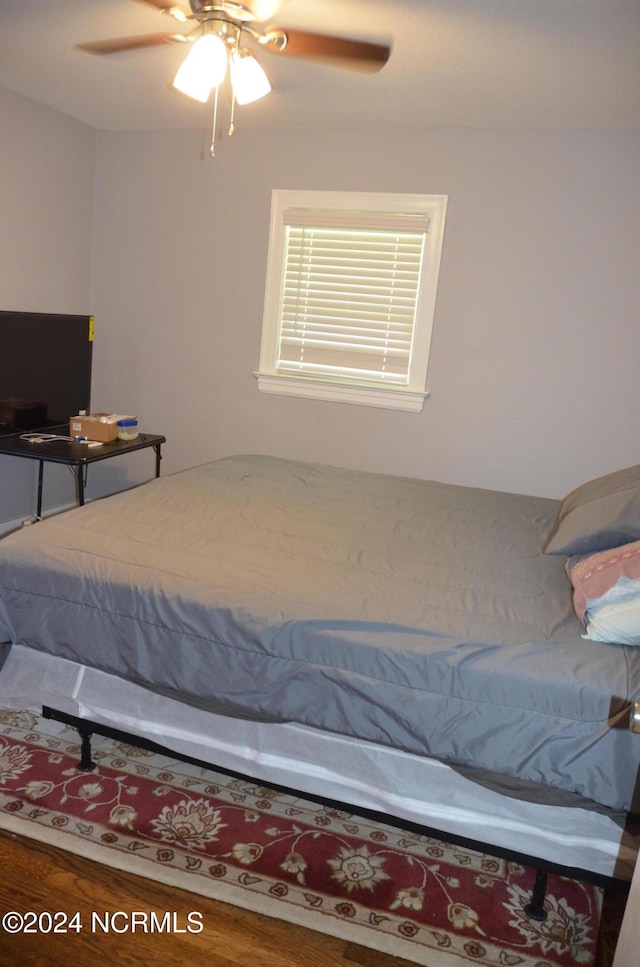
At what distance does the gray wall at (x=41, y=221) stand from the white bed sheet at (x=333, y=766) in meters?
2.35

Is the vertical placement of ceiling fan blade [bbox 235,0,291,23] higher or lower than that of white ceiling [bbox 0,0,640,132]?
lower

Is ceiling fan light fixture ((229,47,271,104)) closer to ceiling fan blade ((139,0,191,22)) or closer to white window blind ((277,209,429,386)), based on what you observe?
ceiling fan blade ((139,0,191,22))

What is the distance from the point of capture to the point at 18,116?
3562mm

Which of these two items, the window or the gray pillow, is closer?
the gray pillow

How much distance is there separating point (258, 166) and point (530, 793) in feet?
11.7

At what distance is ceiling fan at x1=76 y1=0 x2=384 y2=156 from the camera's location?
7.13 feet

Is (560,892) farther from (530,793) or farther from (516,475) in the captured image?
(516,475)

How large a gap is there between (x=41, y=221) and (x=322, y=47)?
2.19 meters

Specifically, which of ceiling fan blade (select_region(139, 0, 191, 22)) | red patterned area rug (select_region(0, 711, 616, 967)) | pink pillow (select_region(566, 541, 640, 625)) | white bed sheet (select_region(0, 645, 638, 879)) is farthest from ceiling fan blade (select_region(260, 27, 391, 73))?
red patterned area rug (select_region(0, 711, 616, 967))

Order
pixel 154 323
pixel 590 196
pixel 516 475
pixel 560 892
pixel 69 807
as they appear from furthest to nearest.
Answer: pixel 154 323 → pixel 516 475 → pixel 590 196 → pixel 69 807 → pixel 560 892

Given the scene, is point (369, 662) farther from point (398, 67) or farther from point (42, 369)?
point (42, 369)

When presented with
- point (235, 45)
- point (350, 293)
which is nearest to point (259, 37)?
point (235, 45)

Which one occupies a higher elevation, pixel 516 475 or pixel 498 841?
pixel 516 475

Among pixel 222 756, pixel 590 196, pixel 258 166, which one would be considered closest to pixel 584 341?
pixel 590 196
